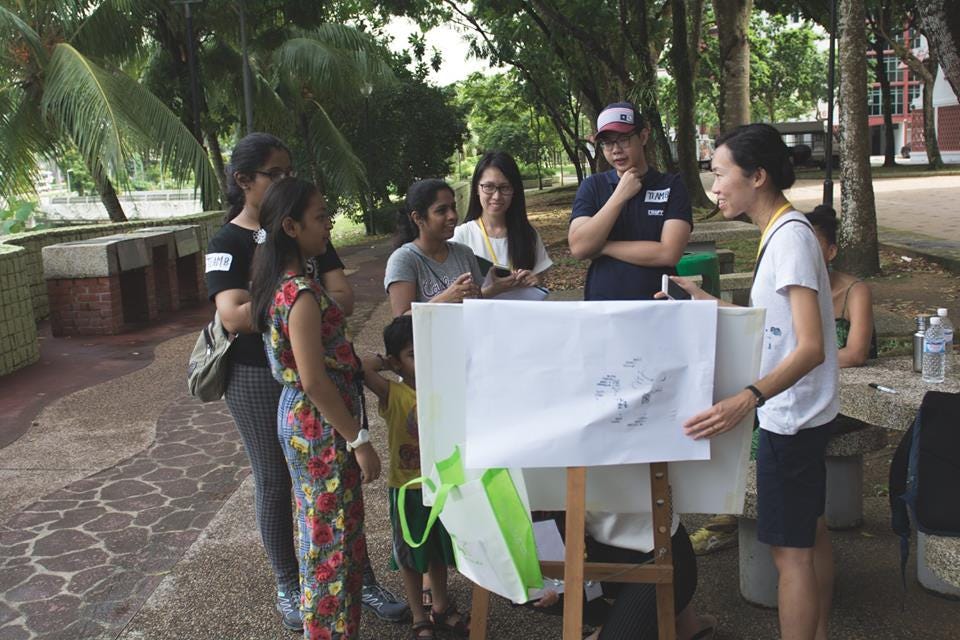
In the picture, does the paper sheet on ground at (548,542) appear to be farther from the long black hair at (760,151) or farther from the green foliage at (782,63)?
the green foliage at (782,63)

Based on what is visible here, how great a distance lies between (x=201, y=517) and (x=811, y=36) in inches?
2080

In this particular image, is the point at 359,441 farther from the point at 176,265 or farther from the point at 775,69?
the point at 775,69

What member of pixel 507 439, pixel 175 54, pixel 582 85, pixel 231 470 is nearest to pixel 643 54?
pixel 582 85

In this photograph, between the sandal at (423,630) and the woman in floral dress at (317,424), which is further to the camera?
the sandal at (423,630)

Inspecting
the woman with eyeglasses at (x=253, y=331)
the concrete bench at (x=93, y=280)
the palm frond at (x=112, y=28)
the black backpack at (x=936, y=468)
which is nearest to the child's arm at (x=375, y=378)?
the woman with eyeglasses at (x=253, y=331)

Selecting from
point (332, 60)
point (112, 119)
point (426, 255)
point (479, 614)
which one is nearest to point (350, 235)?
point (332, 60)

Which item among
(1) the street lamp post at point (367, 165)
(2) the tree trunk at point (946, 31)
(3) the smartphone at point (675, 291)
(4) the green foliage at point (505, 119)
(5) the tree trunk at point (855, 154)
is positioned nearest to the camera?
(3) the smartphone at point (675, 291)

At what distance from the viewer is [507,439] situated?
233cm

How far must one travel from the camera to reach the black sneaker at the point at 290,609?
3.56m

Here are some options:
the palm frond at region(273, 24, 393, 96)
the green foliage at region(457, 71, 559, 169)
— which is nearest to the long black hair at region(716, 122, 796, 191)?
the palm frond at region(273, 24, 393, 96)

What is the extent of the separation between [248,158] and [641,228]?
1.57 m

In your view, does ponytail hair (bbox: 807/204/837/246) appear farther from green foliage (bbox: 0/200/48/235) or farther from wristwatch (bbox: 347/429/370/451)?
Result: green foliage (bbox: 0/200/48/235)

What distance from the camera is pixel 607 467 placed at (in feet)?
8.09

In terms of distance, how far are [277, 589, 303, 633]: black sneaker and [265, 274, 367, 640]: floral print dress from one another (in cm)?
54
